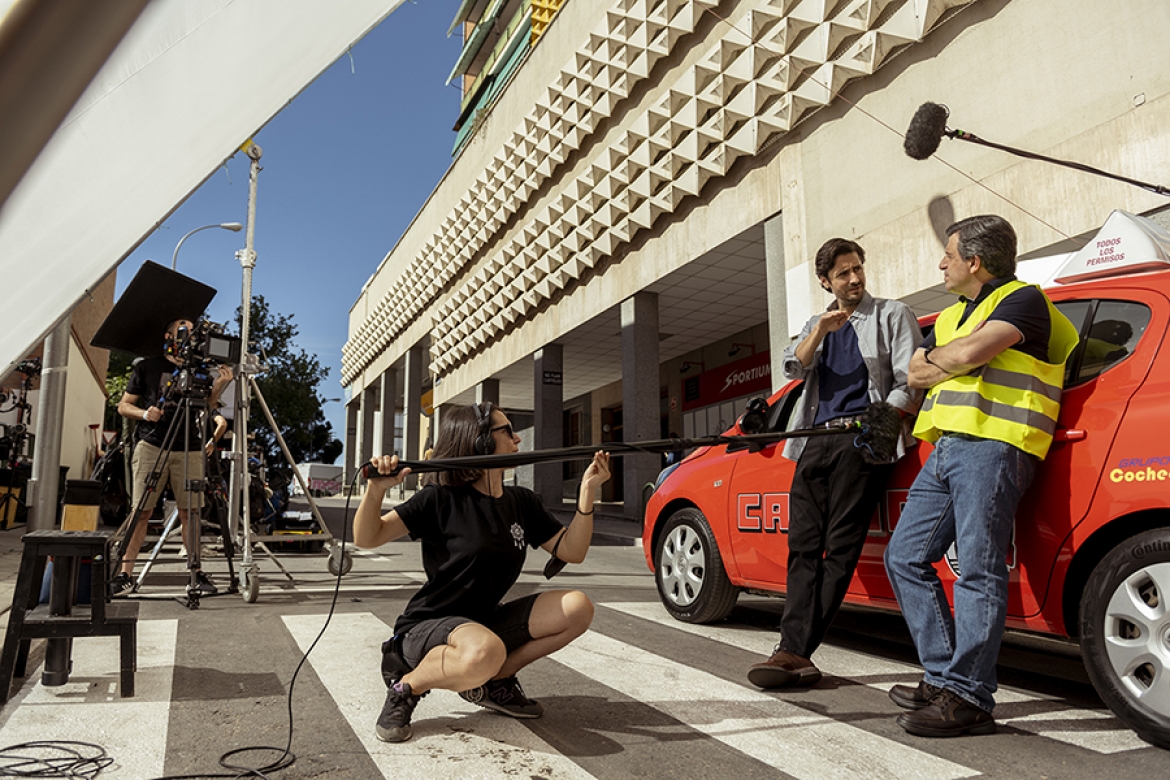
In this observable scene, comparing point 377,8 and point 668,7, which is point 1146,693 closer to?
point 377,8

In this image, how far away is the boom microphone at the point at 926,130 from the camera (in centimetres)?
995

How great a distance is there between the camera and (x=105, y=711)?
3203 millimetres

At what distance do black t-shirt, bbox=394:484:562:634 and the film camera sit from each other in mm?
3514

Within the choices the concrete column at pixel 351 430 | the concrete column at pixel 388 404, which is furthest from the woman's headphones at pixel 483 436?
the concrete column at pixel 351 430

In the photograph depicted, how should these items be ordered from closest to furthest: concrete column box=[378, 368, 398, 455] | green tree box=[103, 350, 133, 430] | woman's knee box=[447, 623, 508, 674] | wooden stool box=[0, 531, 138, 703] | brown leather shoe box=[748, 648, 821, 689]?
woman's knee box=[447, 623, 508, 674], wooden stool box=[0, 531, 138, 703], brown leather shoe box=[748, 648, 821, 689], concrete column box=[378, 368, 398, 455], green tree box=[103, 350, 133, 430]

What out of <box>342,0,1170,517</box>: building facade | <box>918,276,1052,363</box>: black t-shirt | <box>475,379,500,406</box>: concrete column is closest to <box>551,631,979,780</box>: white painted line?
<box>918,276,1052,363</box>: black t-shirt

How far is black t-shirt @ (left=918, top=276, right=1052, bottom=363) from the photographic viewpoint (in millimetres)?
3078

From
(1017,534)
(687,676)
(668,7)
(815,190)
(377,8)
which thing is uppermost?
(668,7)

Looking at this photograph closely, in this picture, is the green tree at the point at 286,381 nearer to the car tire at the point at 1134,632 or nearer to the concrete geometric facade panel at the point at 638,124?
the concrete geometric facade panel at the point at 638,124

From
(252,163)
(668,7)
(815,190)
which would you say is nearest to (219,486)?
(252,163)

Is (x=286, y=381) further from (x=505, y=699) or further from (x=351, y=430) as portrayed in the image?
(x=505, y=699)

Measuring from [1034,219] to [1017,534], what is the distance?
296 inches

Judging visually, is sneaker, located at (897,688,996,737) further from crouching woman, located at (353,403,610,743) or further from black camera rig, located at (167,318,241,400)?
black camera rig, located at (167,318,241,400)

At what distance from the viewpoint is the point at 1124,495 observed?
2.95m
